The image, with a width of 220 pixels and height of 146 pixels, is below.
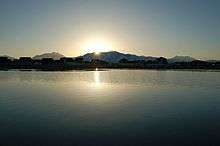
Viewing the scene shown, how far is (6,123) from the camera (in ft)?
64.9

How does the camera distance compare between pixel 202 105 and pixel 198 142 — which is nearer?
pixel 198 142

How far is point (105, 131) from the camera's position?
1773 centimetres

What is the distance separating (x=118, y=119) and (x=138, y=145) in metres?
6.76

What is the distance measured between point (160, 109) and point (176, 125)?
21.7 feet

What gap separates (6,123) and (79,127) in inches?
204

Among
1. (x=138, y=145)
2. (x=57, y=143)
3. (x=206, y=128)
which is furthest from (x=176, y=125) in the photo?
(x=57, y=143)

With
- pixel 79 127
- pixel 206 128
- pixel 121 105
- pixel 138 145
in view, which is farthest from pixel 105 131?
pixel 121 105

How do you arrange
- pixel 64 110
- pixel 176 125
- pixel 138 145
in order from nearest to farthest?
pixel 138 145 → pixel 176 125 → pixel 64 110

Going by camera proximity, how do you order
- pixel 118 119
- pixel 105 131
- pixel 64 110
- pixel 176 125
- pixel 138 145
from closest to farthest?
1. pixel 138 145
2. pixel 105 131
3. pixel 176 125
4. pixel 118 119
5. pixel 64 110

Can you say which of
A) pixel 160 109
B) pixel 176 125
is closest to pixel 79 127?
pixel 176 125

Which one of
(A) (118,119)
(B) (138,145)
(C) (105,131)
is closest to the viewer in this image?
(B) (138,145)

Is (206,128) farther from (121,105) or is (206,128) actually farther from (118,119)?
(121,105)

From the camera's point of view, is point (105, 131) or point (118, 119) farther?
point (118, 119)

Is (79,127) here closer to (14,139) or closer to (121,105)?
(14,139)
